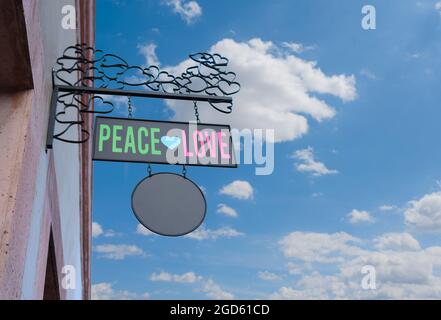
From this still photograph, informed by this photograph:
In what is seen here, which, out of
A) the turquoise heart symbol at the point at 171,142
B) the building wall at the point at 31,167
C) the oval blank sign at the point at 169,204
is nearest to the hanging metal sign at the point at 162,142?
the turquoise heart symbol at the point at 171,142

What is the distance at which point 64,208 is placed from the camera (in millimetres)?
5602

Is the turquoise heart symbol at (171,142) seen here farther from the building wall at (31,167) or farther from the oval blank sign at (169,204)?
the building wall at (31,167)

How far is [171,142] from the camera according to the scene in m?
3.49

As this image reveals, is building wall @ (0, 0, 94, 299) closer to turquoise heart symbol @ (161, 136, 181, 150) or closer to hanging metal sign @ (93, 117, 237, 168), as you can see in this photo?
hanging metal sign @ (93, 117, 237, 168)

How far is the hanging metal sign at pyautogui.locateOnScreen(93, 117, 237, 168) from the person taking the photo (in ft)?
11.3

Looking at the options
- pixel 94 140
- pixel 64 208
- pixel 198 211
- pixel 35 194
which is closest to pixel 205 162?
pixel 198 211

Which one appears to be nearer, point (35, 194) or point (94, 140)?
point (35, 194)

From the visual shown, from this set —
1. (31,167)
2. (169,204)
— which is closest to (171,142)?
(169,204)

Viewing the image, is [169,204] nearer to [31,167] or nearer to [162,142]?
[162,142]

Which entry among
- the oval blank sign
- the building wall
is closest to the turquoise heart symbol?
the oval blank sign
